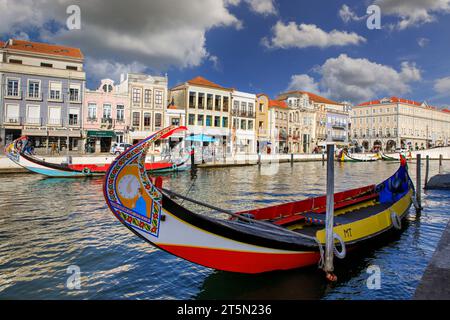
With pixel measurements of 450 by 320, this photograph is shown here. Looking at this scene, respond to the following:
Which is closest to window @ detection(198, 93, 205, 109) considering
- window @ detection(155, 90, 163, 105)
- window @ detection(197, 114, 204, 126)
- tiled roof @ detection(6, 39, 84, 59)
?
window @ detection(197, 114, 204, 126)

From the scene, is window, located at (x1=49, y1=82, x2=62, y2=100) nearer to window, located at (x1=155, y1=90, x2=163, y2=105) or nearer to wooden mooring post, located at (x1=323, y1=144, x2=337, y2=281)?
window, located at (x1=155, y1=90, x2=163, y2=105)

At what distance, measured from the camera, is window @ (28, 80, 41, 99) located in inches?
1341

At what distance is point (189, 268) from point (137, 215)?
2464mm

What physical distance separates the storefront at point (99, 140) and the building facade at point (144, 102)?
1969mm

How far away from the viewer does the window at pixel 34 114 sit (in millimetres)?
33781

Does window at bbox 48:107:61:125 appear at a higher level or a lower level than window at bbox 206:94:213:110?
lower

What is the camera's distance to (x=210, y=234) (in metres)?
4.85

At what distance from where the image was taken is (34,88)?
112 ft

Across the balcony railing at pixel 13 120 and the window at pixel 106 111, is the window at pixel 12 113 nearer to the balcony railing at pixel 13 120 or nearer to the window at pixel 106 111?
the balcony railing at pixel 13 120

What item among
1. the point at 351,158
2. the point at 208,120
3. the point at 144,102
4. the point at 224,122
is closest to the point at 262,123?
the point at 224,122

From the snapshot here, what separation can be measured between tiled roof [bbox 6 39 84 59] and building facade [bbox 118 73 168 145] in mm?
6054

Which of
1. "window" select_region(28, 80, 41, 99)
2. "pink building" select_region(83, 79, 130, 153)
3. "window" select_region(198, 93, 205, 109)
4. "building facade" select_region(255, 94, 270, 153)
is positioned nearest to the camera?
"window" select_region(28, 80, 41, 99)

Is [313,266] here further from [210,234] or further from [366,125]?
[366,125]
